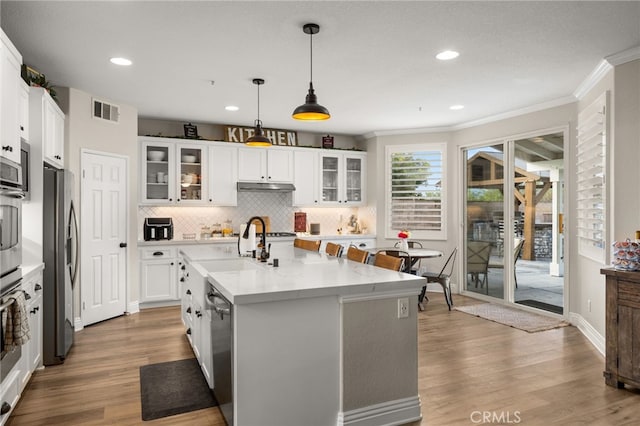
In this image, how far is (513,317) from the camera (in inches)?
206

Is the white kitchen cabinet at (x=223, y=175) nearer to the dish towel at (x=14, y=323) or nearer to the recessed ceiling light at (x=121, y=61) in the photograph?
the recessed ceiling light at (x=121, y=61)

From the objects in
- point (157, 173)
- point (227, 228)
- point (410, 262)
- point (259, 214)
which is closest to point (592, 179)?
point (410, 262)

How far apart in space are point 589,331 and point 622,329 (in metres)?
1.41

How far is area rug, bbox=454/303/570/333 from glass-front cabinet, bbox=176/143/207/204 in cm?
398

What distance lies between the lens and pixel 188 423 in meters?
2.70

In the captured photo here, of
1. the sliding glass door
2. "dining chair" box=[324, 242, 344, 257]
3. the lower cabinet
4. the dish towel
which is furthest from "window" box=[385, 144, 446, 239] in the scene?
the dish towel

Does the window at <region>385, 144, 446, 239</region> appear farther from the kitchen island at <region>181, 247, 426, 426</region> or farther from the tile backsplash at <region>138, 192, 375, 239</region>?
the kitchen island at <region>181, 247, 426, 426</region>

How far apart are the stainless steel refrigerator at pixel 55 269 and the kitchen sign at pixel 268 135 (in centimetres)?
306

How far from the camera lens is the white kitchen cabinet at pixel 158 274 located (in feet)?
18.7

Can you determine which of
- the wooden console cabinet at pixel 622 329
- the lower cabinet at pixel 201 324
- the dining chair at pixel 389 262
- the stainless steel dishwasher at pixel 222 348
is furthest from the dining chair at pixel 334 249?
the wooden console cabinet at pixel 622 329

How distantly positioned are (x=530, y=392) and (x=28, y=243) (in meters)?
4.02

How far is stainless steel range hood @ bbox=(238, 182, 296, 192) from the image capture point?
6.57 m

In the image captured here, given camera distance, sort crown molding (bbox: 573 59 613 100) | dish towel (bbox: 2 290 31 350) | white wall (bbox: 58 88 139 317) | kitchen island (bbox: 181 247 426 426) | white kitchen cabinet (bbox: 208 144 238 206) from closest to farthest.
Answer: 1. kitchen island (bbox: 181 247 426 426)
2. dish towel (bbox: 2 290 31 350)
3. crown molding (bbox: 573 59 613 100)
4. white wall (bbox: 58 88 139 317)
5. white kitchen cabinet (bbox: 208 144 238 206)

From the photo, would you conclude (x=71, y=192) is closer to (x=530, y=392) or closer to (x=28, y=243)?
(x=28, y=243)
